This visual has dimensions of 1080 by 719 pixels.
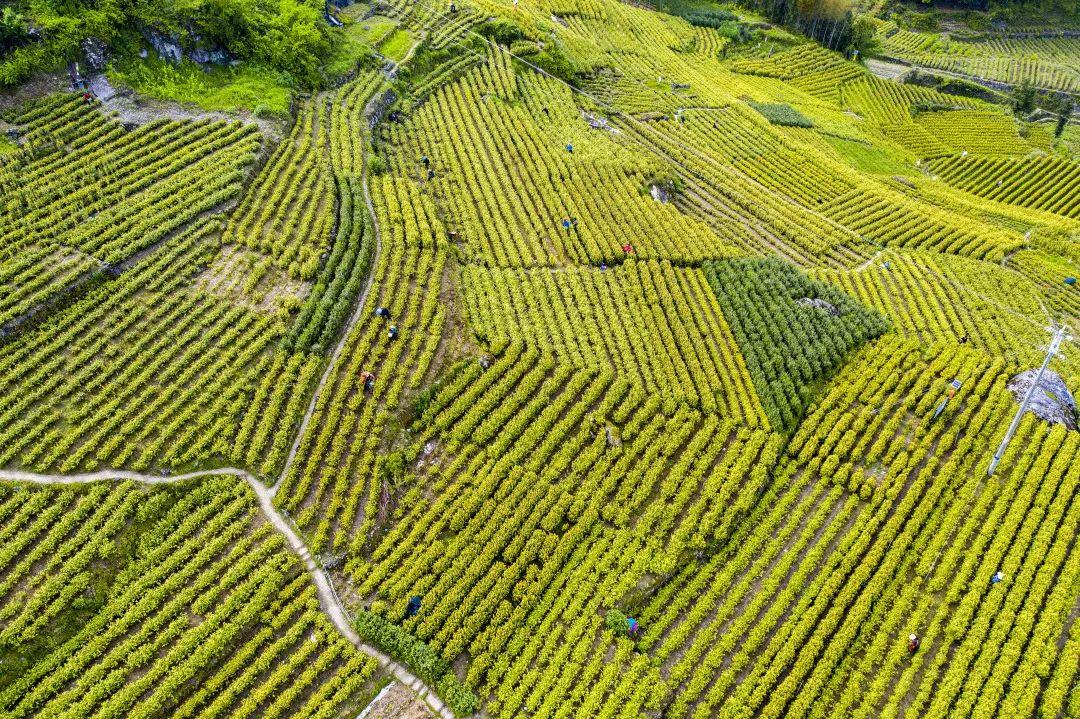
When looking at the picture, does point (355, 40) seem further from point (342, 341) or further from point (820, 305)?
point (820, 305)

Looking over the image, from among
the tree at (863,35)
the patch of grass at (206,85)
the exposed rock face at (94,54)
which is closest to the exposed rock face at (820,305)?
the patch of grass at (206,85)

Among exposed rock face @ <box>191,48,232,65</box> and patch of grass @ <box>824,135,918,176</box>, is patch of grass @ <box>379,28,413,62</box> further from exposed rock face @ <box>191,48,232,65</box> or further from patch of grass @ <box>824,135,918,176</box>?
patch of grass @ <box>824,135,918,176</box>

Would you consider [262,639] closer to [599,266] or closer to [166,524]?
[166,524]

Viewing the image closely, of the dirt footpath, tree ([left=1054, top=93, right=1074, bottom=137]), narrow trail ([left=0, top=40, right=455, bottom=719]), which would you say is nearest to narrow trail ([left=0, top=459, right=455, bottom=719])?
narrow trail ([left=0, top=40, right=455, bottom=719])

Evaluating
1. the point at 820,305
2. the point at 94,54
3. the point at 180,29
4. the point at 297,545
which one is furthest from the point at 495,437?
the point at 94,54

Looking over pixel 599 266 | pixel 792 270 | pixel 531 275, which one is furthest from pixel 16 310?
pixel 792 270
